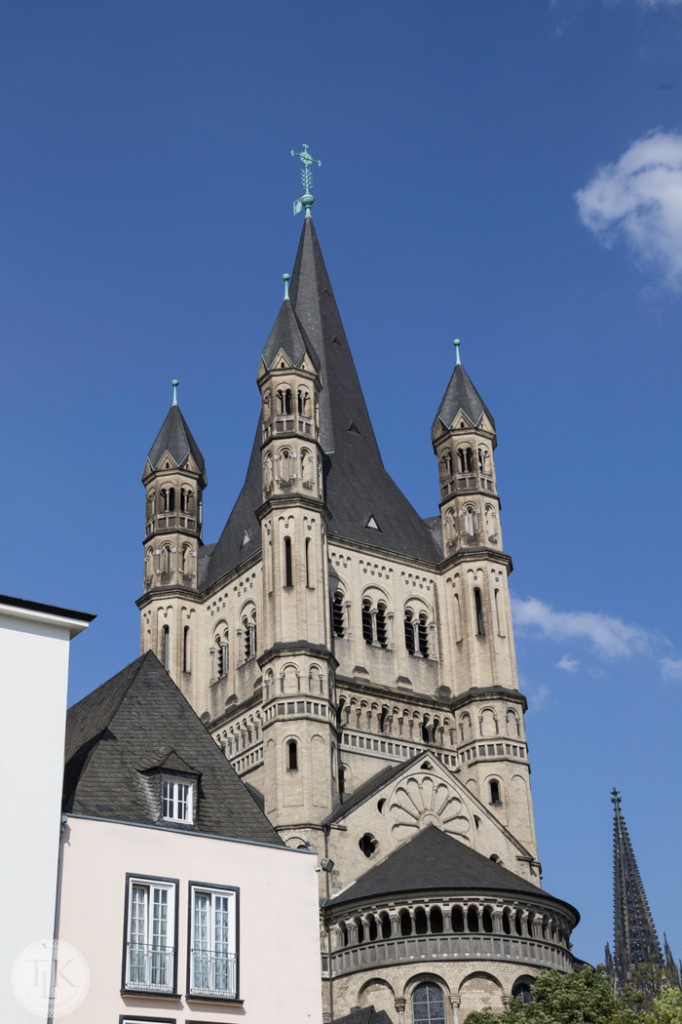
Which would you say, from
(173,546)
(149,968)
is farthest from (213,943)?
(173,546)

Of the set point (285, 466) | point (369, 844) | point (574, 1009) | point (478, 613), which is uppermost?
point (285, 466)

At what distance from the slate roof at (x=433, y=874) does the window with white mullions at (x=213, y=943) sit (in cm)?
2246

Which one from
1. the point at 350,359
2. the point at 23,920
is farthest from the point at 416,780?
the point at 23,920

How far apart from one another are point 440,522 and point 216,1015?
43359 millimetres

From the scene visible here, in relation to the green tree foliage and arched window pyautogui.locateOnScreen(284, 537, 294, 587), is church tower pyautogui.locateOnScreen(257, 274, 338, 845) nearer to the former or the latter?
arched window pyautogui.locateOnScreen(284, 537, 294, 587)

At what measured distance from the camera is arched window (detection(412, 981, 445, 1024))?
44.8 m

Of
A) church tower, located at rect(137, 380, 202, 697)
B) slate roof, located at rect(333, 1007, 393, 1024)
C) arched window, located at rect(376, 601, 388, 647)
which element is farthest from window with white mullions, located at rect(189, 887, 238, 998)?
church tower, located at rect(137, 380, 202, 697)

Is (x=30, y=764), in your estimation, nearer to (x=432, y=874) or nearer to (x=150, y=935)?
(x=150, y=935)

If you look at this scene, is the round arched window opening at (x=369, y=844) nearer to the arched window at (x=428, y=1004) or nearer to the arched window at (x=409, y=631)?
the arched window at (x=428, y=1004)

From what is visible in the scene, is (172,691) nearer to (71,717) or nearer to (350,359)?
(71,717)

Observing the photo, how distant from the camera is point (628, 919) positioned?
99.6 metres

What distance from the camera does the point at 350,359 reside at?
73625 millimetres

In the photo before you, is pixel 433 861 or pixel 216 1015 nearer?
pixel 216 1015

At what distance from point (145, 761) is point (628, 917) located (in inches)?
3120
